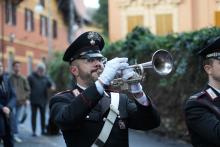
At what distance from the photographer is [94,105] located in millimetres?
4008

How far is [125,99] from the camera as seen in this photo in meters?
4.51

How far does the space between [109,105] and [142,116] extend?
0.25 m

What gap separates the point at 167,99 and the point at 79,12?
3470 centimetres

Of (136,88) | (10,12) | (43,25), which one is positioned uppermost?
(10,12)

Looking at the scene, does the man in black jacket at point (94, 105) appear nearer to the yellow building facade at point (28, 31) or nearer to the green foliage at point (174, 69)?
the green foliage at point (174, 69)

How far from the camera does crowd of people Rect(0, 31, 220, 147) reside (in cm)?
401

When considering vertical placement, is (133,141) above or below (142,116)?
below

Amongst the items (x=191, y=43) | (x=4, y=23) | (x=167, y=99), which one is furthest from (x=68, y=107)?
(x=4, y=23)

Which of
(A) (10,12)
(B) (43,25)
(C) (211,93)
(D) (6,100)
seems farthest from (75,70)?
(B) (43,25)

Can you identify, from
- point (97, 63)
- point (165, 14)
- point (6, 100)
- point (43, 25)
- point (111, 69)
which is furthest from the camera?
point (43, 25)

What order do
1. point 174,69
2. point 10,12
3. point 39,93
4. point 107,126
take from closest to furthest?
point 107,126 → point 174,69 → point 39,93 → point 10,12

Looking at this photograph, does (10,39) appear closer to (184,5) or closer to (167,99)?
(167,99)

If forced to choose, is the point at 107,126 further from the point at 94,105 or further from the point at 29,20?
the point at 29,20

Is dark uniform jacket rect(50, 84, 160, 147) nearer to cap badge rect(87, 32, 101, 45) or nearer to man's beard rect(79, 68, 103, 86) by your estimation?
man's beard rect(79, 68, 103, 86)
